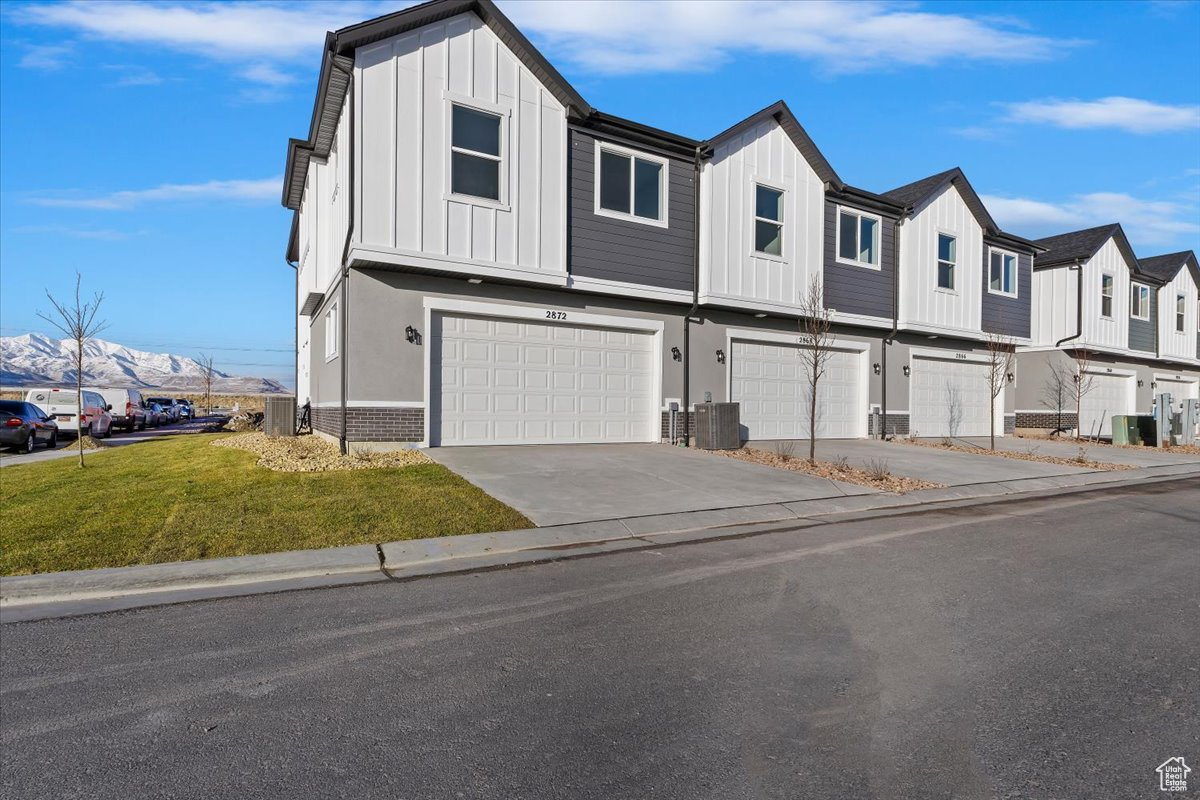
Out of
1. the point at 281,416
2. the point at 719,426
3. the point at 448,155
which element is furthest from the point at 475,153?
the point at 281,416

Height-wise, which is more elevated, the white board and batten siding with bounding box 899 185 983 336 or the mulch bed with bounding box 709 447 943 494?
the white board and batten siding with bounding box 899 185 983 336

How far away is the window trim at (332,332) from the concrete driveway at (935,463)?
956 centimetres

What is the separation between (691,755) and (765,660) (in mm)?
1223

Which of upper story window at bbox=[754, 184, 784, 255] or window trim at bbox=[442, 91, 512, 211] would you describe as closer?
window trim at bbox=[442, 91, 512, 211]

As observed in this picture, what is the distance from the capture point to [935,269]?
2053 cm

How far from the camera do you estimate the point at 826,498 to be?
32.5 ft

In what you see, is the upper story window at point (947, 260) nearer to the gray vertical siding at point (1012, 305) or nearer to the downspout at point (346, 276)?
Result: the gray vertical siding at point (1012, 305)

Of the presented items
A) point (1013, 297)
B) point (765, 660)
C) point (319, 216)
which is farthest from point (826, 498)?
point (1013, 297)

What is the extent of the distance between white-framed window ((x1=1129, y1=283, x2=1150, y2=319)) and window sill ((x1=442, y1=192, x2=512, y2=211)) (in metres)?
27.0

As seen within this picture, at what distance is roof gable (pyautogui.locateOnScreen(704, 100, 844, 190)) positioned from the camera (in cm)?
1633

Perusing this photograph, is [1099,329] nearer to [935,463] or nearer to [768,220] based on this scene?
[935,463]

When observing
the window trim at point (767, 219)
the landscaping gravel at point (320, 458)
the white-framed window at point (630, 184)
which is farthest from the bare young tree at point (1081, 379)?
the landscaping gravel at point (320, 458)

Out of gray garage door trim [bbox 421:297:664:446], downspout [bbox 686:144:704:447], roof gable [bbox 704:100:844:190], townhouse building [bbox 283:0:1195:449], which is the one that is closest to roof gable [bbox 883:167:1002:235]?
townhouse building [bbox 283:0:1195:449]

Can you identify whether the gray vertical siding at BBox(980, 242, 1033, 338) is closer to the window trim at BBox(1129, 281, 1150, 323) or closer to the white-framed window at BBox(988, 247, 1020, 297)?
the white-framed window at BBox(988, 247, 1020, 297)
